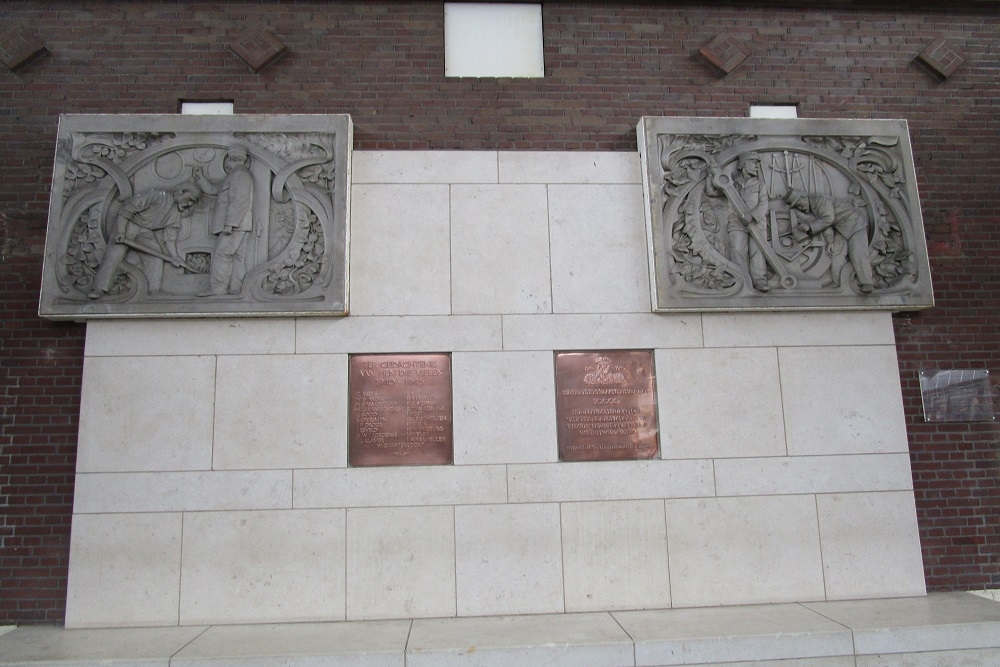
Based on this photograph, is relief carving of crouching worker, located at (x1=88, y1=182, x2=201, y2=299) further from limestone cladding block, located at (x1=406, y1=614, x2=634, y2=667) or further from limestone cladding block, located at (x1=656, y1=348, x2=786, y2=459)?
limestone cladding block, located at (x1=656, y1=348, x2=786, y2=459)

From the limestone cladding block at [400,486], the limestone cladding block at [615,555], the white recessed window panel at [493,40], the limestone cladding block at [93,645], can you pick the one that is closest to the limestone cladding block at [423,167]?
the white recessed window panel at [493,40]

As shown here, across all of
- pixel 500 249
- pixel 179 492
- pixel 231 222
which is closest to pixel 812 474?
pixel 500 249

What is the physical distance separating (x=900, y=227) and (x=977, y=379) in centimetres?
174

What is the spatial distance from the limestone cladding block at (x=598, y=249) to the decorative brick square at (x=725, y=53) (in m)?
1.70

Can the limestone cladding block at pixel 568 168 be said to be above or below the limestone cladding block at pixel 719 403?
above

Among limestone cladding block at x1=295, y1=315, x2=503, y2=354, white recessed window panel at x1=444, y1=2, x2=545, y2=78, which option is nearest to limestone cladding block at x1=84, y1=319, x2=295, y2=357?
limestone cladding block at x1=295, y1=315, x2=503, y2=354

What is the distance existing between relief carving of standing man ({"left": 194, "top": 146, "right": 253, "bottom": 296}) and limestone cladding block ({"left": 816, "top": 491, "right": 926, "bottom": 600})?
19.6 feet

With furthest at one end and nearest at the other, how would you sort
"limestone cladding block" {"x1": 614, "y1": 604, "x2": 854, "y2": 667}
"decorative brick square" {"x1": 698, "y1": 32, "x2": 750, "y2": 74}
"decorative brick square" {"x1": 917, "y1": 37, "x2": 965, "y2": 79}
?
"decorative brick square" {"x1": 917, "y1": 37, "x2": 965, "y2": 79} → "decorative brick square" {"x1": 698, "y1": 32, "x2": 750, "y2": 74} → "limestone cladding block" {"x1": 614, "y1": 604, "x2": 854, "y2": 667}

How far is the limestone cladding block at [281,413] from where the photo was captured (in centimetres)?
618

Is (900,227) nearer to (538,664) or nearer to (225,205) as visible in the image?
(538,664)

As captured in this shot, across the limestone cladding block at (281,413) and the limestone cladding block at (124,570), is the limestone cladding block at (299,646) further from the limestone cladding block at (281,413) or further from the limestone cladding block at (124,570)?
the limestone cladding block at (281,413)

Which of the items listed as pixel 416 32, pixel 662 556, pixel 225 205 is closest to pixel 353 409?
pixel 225 205

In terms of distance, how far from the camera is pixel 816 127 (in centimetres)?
697

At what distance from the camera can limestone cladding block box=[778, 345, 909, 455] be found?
653 centimetres
